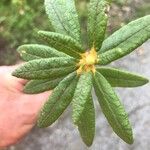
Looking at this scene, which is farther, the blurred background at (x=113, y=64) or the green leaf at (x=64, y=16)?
the blurred background at (x=113, y=64)

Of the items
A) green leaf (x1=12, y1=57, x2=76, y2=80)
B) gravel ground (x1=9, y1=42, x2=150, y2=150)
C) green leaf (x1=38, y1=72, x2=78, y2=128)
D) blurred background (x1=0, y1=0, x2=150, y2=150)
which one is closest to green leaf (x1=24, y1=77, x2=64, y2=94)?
green leaf (x1=38, y1=72, x2=78, y2=128)

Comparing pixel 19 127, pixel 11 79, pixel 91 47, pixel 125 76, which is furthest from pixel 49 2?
pixel 19 127

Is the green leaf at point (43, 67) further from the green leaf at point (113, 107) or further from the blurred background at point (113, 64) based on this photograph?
the blurred background at point (113, 64)

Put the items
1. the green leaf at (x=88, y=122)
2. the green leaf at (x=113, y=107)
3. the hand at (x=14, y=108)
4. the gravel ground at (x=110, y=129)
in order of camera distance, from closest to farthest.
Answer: the green leaf at (x=113, y=107)
the green leaf at (x=88, y=122)
the hand at (x=14, y=108)
the gravel ground at (x=110, y=129)

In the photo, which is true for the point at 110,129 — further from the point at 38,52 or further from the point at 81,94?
the point at 81,94

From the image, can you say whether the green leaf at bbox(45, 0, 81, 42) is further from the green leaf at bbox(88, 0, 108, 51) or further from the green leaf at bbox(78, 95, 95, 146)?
the green leaf at bbox(78, 95, 95, 146)

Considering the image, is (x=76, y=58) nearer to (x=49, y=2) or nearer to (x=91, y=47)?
(x=91, y=47)

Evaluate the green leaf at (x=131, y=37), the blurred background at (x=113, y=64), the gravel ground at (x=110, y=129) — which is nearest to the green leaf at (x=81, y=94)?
the green leaf at (x=131, y=37)
